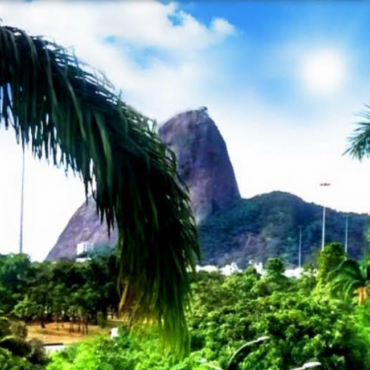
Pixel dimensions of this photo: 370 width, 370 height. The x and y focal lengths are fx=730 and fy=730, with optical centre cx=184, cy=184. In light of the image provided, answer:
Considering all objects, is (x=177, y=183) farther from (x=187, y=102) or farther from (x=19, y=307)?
(x=187, y=102)

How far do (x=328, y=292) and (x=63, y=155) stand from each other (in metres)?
9.50

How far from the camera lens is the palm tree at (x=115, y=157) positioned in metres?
1.21

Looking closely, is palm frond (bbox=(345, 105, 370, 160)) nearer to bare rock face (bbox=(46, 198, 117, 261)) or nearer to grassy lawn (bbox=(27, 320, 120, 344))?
grassy lawn (bbox=(27, 320, 120, 344))

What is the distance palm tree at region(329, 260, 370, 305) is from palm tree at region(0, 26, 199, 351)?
30.1ft

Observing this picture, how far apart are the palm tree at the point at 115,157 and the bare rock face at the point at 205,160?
24.3 meters

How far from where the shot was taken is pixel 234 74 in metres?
11.4

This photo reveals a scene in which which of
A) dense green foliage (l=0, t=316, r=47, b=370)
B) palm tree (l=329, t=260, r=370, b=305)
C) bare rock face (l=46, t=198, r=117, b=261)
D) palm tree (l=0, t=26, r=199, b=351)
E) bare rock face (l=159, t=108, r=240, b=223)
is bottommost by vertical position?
dense green foliage (l=0, t=316, r=47, b=370)

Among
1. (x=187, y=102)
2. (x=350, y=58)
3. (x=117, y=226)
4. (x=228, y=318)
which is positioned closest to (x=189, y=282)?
(x=117, y=226)

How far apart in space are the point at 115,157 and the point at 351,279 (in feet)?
31.2

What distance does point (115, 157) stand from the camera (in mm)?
1253

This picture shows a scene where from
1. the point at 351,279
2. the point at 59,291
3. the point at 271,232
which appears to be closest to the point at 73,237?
the point at 271,232

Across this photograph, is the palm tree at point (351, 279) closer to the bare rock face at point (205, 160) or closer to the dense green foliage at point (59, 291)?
the dense green foliage at point (59, 291)

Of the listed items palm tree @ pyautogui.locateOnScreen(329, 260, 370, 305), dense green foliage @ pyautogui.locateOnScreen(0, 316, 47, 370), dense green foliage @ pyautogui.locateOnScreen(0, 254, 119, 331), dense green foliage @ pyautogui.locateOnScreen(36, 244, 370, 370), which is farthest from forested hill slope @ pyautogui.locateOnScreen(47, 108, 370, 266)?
dense green foliage @ pyautogui.locateOnScreen(0, 316, 47, 370)

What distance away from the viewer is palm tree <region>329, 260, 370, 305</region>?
10.2m
